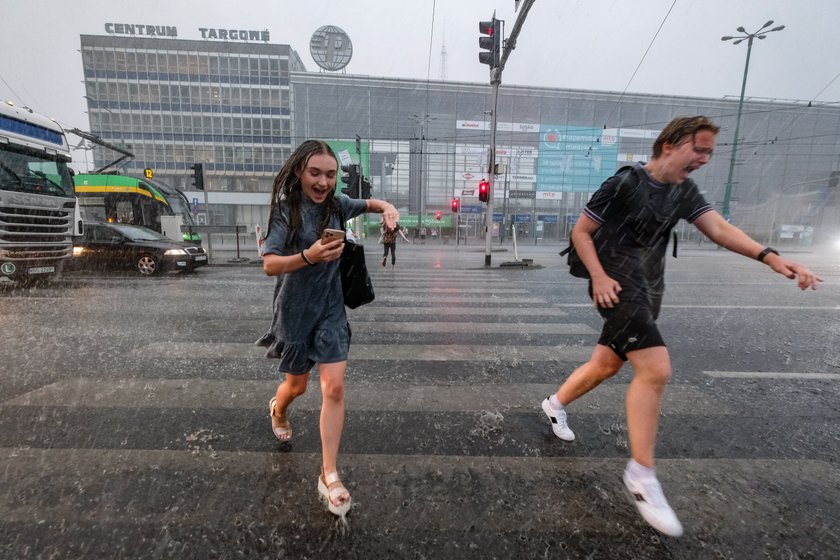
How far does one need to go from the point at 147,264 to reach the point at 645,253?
38.0ft

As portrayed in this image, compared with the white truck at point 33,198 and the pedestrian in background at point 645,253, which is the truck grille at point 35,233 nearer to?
the white truck at point 33,198

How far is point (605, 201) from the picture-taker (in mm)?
2096

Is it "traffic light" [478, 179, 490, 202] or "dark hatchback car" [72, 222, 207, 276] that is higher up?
"traffic light" [478, 179, 490, 202]

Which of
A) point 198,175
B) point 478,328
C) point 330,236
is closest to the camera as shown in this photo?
point 330,236

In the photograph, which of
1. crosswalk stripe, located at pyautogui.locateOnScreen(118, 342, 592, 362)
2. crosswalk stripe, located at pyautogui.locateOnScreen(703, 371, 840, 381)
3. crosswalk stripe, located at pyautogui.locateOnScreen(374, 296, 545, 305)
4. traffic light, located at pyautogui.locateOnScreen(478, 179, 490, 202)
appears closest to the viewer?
crosswalk stripe, located at pyautogui.locateOnScreen(703, 371, 840, 381)

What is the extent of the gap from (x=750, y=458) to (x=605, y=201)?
180 centimetres

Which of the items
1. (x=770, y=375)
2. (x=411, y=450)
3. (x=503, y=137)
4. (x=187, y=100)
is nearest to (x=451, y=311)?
(x=770, y=375)

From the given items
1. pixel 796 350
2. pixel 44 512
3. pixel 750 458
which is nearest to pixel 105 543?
pixel 44 512

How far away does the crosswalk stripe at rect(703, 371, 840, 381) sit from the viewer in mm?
3713

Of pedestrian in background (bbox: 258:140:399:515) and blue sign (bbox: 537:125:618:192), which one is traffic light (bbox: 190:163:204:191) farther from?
blue sign (bbox: 537:125:618:192)

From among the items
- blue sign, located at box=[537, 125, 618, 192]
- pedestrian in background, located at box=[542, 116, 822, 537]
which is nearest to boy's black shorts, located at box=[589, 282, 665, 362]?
pedestrian in background, located at box=[542, 116, 822, 537]

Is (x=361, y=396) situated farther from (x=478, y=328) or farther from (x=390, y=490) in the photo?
(x=478, y=328)

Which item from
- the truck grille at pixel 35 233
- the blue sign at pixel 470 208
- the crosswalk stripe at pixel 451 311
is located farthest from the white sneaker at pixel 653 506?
the blue sign at pixel 470 208

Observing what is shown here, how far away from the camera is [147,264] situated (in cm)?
1034
